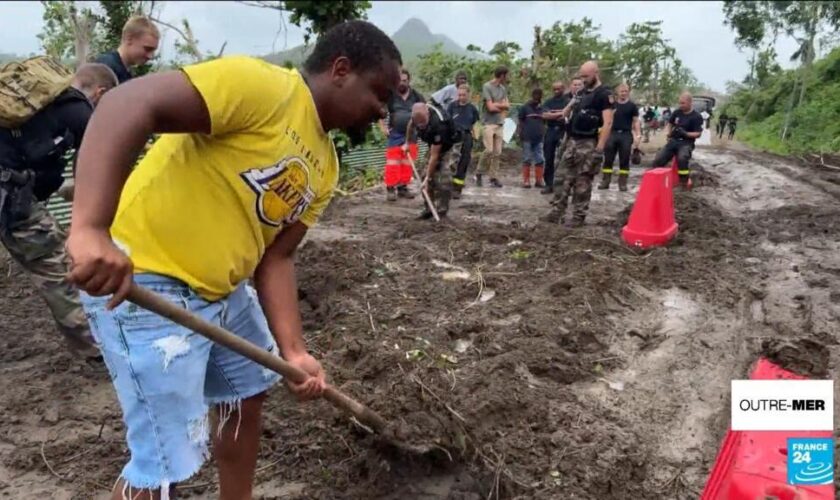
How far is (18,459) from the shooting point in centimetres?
314

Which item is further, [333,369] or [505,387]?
[333,369]

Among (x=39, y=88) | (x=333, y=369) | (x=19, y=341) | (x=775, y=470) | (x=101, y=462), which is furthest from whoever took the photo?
(x=19, y=341)

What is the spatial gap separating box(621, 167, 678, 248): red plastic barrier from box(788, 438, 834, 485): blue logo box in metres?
4.59

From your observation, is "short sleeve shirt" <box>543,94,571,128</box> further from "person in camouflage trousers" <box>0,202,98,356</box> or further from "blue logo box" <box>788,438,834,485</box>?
"blue logo box" <box>788,438,834,485</box>

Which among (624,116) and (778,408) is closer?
(778,408)

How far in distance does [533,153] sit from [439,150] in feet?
13.1

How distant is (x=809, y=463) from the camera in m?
2.19

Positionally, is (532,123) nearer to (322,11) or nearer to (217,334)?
(322,11)

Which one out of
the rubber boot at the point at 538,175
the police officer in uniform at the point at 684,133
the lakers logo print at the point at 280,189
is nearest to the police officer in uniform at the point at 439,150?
the rubber boot at the point at 538,175

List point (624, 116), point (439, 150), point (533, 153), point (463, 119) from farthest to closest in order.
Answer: point (533, 153) < point (624, 116) < point (463, 119) < point (439, 150)

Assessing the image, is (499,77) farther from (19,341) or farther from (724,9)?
(724,9)

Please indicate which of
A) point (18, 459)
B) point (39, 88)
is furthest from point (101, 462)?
point (39, 88)

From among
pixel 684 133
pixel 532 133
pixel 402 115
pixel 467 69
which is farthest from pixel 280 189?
pixel 467 69

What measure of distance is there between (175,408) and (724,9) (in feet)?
130
